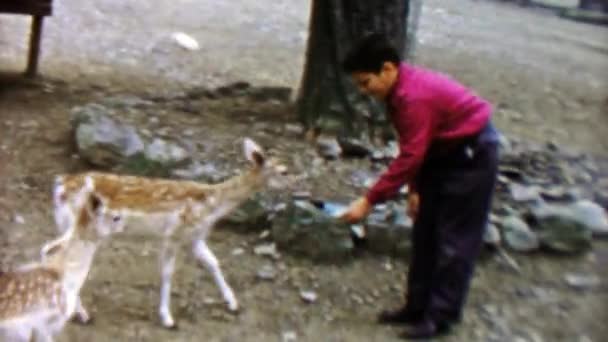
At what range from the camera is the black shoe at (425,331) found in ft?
17.6

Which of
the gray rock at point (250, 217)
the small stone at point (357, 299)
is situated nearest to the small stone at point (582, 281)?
the small stone at point (357, 299)

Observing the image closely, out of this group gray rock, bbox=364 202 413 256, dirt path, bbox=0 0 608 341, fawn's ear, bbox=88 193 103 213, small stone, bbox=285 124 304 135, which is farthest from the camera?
small stone, bbox=285 124 304 135

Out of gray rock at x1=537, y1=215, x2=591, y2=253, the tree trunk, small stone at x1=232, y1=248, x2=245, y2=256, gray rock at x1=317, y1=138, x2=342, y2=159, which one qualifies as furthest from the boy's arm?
the tree trunk

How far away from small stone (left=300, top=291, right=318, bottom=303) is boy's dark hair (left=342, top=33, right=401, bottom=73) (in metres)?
1.41

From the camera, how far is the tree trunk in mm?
7371

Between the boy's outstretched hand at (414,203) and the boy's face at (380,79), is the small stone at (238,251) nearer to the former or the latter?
the boy's outstretched hand at (414,203)

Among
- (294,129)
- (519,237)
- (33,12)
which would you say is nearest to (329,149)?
(294,129)

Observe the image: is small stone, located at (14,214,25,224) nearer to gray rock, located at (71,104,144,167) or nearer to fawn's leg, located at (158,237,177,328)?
gray rock, located at (71,104,144,167)

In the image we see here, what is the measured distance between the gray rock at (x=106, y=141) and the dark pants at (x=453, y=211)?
219 centimetres

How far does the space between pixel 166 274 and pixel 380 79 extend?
56.2 inches

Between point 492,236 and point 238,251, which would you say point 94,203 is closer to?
point 238,251

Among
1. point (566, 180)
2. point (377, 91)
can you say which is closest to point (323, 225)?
point (377, 91)

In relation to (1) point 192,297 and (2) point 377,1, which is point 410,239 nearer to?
(1) point 192,297

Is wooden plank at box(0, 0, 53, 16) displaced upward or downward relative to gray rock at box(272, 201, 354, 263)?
upward
